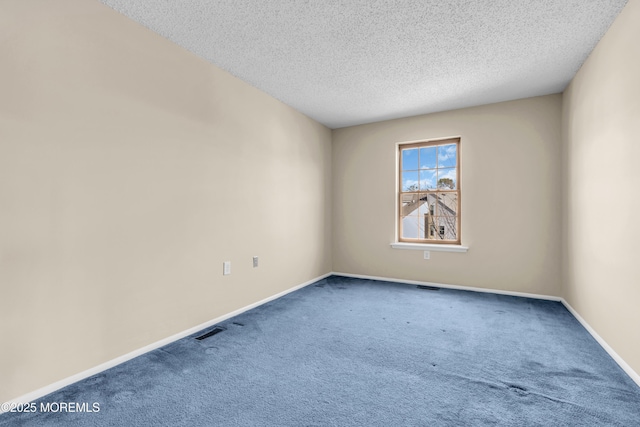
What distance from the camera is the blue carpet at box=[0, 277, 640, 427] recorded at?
1603 mm

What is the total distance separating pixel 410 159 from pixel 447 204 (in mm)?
894

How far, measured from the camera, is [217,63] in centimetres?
294

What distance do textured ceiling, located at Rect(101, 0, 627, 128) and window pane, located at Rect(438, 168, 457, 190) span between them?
42.8 inches

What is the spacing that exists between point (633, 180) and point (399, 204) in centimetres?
289

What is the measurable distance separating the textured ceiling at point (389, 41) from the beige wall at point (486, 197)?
46 centimetres

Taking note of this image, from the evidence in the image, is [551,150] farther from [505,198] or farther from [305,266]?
[305,266]

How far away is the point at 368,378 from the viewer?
1.98m

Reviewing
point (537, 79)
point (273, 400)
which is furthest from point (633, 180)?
point (273, 400)

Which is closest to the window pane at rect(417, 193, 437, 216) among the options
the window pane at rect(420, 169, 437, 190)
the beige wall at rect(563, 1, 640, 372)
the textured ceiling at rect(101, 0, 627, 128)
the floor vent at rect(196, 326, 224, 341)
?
the window pane at rect(420, 169, 437, 190)

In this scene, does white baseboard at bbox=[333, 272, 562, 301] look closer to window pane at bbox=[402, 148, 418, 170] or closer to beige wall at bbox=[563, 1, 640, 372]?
beige wall at bbox=[563, 1, 640, 372]

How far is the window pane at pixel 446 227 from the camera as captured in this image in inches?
174

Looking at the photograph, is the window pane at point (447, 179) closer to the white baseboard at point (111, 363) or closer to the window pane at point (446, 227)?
the window pane at point (446, 227)

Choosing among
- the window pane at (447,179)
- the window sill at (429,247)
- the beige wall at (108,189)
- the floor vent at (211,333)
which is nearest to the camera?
the beige wall at (108,189)

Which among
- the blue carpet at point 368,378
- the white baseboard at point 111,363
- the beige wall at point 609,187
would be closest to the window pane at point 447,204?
the beige wall at point 609,187
